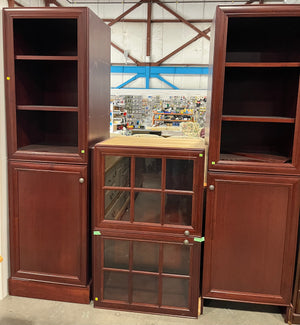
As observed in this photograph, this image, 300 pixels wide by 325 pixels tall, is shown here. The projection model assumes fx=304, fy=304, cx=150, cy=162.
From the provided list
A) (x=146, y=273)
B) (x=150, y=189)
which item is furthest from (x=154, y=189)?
(x=146, y=273)

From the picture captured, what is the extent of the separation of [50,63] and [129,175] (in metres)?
1.22

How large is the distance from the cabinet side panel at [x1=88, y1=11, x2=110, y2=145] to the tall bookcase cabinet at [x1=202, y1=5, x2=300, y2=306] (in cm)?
83

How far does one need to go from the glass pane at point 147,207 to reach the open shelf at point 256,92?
950 mm

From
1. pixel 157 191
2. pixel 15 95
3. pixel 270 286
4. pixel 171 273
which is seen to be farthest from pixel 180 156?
pixel 15 95

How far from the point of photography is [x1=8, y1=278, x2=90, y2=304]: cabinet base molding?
2.30 metres

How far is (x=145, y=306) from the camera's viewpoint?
2215mm

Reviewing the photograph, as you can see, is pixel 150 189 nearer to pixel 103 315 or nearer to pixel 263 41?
pixel 103 315

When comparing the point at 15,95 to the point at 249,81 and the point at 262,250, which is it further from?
the point at 262,250

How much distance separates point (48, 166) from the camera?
2201 mm

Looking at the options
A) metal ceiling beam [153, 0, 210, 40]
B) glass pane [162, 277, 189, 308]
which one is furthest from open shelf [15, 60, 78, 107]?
metal ceiling beam [153, 0, 210, 40]

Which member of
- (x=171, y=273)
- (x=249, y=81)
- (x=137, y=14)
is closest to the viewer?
(x=171, y=273)

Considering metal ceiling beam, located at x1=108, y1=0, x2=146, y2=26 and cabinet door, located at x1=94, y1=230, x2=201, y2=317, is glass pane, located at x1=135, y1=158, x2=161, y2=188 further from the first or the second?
metal ceiling beam, located at x1=108, y1=0, x2=146, y2=26

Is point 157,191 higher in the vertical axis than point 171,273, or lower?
higher

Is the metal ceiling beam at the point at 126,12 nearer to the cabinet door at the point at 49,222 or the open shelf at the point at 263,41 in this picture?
the open shelf at the point at 263,41
